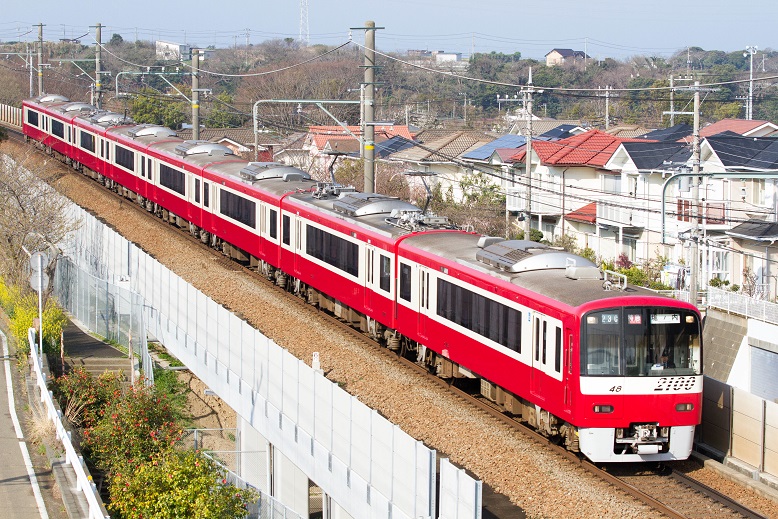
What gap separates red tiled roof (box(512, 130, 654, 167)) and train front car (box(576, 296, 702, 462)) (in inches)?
974

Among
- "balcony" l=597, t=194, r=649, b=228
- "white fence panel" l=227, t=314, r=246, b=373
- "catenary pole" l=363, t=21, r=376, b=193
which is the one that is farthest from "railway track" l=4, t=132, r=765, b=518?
"balcony" l=597, t=194, r=649, b=228

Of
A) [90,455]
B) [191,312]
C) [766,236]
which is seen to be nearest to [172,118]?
[766,236]

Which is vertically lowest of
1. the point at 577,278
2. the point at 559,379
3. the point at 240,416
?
the point at 240,416

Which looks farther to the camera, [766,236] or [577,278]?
[766,236]

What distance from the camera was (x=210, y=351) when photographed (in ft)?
56.9

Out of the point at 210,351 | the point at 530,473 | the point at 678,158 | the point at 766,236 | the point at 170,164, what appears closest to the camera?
the point at 530,473

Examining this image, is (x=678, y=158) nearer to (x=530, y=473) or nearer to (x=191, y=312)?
(x=191, y=312)

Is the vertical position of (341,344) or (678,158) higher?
(678,158)

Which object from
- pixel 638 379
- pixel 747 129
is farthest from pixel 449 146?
pixel 638 379

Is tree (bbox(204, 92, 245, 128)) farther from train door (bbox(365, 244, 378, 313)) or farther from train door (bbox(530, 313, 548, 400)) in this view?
train door (bbox(530, 313, 548, 400))

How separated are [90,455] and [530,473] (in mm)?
5890

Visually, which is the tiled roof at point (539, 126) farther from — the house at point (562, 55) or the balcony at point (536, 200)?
the house at point (562, 55)

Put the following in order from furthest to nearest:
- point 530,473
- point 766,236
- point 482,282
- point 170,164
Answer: point 170,164, point 766,236, point 482,282, point 530,473

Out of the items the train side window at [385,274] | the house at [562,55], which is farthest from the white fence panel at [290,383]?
the house at [562,55]
